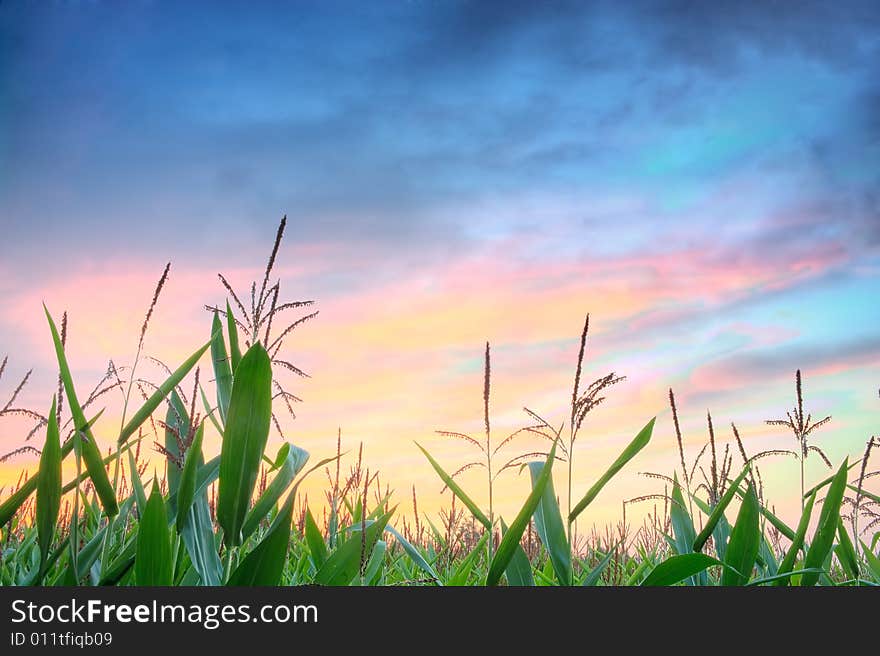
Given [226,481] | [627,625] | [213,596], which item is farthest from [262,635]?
[627,625]

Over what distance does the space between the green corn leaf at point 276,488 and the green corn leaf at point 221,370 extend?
0.28 m

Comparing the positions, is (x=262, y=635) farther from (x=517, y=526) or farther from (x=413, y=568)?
(x=413, y=568)

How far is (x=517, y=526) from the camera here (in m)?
2.51

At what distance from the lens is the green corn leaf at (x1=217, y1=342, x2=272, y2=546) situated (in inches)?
89.5

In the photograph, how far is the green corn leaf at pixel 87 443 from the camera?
2.48 meters

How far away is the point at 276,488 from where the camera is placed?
8.16ft

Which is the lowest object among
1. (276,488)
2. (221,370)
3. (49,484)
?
(276,488)

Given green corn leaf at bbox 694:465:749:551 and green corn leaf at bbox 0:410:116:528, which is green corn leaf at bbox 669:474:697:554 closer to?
green corn leaf at bbox 694:465:749:551

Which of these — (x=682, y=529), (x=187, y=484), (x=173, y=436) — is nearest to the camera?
(x=187, y=484)

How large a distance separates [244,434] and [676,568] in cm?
170

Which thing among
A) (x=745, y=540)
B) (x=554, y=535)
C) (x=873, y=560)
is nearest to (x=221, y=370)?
(x=554, y=535)

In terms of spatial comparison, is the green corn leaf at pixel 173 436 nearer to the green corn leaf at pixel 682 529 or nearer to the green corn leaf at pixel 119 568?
the green corn leaf at pixel 119 568

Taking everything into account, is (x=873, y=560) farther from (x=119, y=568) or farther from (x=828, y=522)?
(x=119, y=568)

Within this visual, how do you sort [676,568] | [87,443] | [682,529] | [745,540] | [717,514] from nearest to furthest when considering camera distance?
[87,443] < [676,568] < [717,514] < [745,540] < [682,529]
